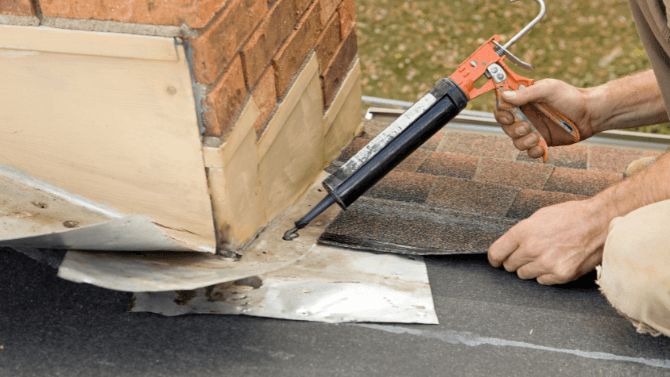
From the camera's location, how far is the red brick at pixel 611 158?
6.28 feet

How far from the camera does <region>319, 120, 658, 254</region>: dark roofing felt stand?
1346 millimetres

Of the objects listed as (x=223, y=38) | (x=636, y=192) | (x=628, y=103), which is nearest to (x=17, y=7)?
(x=223, y=38)

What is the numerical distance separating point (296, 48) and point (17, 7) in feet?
2.06

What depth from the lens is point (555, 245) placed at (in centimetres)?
126

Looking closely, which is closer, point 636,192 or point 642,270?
point 642,270

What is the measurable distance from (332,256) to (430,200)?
14.9 inches

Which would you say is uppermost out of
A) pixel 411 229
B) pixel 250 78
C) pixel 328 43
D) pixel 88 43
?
pixel 88 43

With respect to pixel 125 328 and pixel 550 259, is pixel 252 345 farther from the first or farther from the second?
pixel 550 259

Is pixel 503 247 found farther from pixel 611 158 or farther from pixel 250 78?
pixel 611 158

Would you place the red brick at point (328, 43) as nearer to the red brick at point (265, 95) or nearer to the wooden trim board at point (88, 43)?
the red brick at point (265, 95)

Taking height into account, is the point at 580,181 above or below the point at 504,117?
below

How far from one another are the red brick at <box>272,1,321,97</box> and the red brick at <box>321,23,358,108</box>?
139 millimetres

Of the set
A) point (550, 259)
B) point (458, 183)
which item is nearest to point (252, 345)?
point (550, 259)

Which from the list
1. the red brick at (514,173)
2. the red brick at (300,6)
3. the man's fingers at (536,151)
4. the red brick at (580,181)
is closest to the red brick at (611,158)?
the red brick at (580,181)
